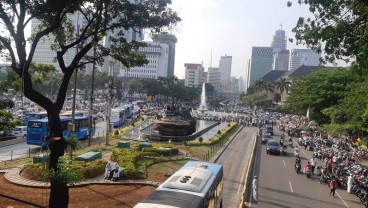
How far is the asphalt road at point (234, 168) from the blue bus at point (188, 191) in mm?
5329

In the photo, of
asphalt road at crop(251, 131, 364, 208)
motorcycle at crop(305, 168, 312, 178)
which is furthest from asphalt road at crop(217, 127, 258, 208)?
motorcycle at crop(305, 168, 312, 178)

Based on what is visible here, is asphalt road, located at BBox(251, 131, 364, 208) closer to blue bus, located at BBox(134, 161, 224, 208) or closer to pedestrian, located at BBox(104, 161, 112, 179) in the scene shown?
blue bus, located at BBox(134, 161, 224, 208)

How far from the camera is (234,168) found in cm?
2792

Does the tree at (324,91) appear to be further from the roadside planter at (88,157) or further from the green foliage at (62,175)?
the green foliage at (62,175)

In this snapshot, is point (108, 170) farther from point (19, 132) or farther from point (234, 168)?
point (19, 132)

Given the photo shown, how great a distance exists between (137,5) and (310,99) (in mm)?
49487

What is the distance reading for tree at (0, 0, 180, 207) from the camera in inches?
476

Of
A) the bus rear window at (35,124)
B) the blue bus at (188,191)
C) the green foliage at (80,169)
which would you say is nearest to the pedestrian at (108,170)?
the green foliage at (80,169)

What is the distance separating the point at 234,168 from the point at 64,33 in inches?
680

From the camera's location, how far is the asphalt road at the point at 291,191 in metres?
20.0

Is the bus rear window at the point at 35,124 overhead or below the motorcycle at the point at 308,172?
overhead

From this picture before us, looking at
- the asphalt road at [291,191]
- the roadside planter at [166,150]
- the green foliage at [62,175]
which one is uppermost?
the green foliage at [62,175]

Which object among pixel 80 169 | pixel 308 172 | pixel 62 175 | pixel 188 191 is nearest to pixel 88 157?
pixel 80 169

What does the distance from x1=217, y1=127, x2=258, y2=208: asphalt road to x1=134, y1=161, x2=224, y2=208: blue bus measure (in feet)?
17.5
